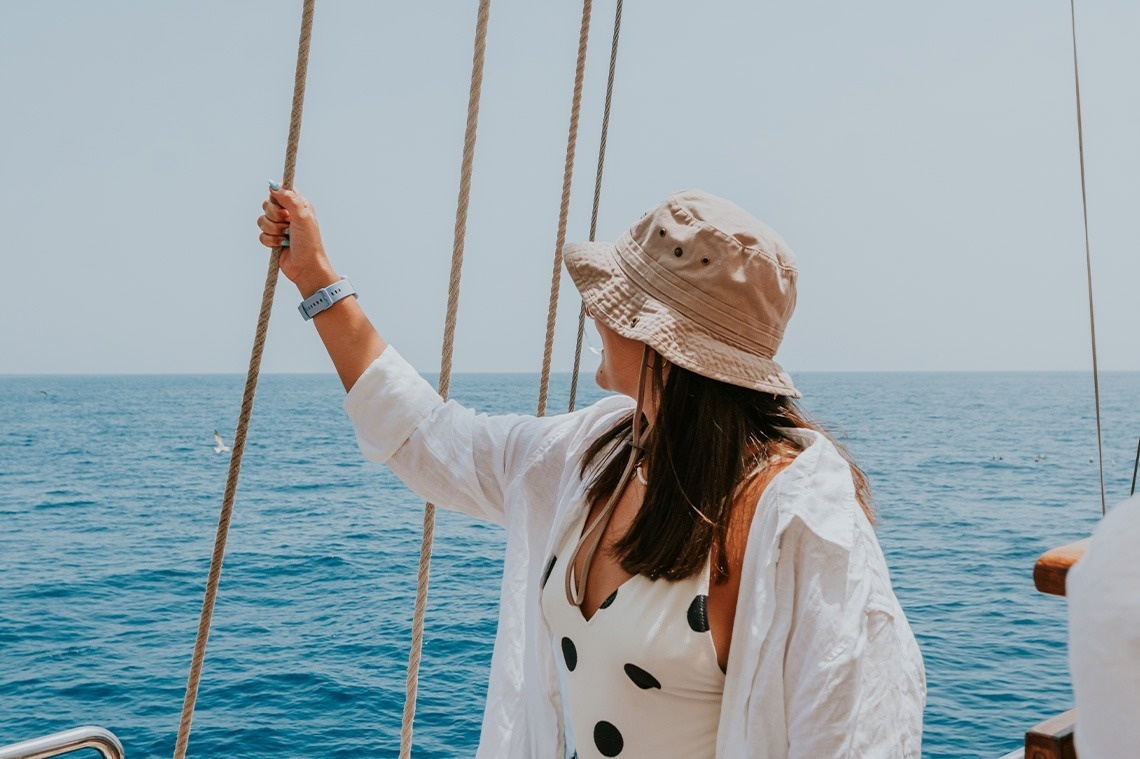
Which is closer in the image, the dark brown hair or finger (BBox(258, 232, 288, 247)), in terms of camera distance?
the dark brown hair

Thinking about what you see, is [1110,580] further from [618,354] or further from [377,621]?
[377,621]

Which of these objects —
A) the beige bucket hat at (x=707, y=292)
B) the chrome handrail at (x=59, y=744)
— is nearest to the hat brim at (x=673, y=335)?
the beige bucket hat at (x=707, y=292)

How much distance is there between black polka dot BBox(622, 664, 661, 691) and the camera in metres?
1.04

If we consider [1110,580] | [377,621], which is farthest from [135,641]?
[1110,580]

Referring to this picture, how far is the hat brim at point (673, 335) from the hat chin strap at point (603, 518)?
0.04 metres

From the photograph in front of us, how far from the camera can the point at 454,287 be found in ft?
4.95

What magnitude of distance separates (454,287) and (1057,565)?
98cm

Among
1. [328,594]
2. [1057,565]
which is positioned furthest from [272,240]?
[328,594]

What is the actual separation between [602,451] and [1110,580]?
889mm

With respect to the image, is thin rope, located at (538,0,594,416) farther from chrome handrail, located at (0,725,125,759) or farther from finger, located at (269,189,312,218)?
chrome handrail, located at (0,725,125,759)

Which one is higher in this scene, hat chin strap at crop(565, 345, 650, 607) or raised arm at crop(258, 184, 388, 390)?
raised arm at crop(258, 184, 388, 390)

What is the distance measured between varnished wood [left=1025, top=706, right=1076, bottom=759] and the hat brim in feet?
1.24

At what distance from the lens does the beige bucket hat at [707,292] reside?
1.05 meters

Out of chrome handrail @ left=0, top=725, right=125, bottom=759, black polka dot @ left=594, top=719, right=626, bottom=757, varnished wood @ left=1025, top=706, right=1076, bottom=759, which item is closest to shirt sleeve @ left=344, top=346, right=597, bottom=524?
black polka dot @ left=594, top=719, right=626, bottom=757
